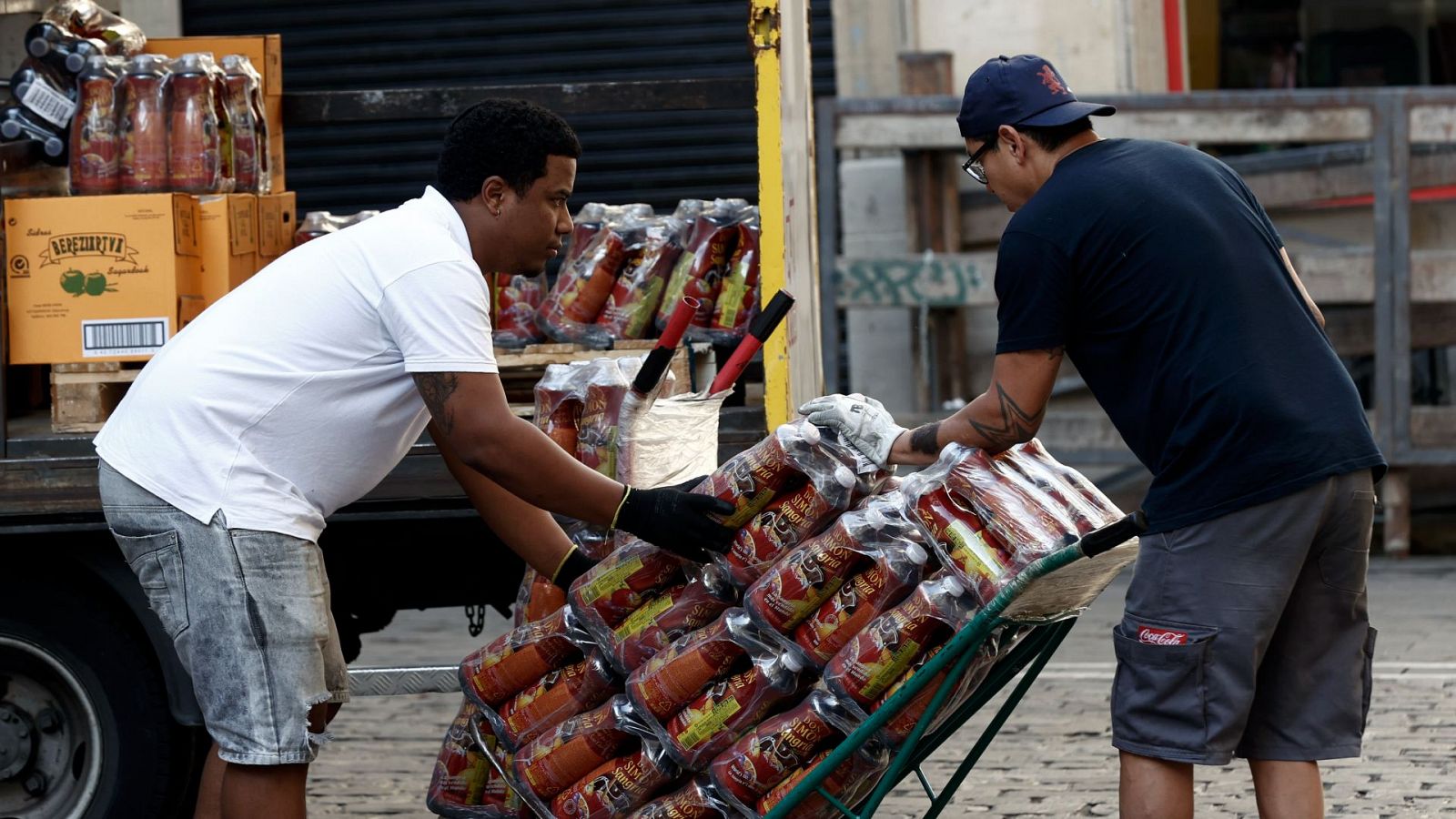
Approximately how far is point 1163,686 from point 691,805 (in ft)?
3.25

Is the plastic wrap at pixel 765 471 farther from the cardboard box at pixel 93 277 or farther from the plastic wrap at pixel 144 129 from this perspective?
the plastic wrap at pixel 144 129

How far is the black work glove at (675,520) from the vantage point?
367 centimetres

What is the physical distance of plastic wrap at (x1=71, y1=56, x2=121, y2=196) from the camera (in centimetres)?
508

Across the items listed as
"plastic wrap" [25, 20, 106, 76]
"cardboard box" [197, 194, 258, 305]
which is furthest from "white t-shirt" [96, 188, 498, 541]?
"plastic wrap" [25, 20, 106, 76]

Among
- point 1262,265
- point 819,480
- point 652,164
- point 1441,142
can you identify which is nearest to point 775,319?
point 819,480

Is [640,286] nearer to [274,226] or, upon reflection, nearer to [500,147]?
[274,226]

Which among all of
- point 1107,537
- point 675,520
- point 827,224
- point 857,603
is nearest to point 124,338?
point 675,520

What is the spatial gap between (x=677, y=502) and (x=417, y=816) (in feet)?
7.32

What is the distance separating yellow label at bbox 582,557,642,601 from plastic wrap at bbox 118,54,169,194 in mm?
2012

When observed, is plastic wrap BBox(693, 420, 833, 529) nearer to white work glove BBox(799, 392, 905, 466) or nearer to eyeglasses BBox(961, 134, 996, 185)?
white work glove BBox(799, 392, 905, 466)

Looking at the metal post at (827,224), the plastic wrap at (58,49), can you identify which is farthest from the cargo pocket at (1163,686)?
the metal post at (827,224)

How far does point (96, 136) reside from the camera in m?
5.11

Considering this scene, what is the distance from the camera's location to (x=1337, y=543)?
364cm

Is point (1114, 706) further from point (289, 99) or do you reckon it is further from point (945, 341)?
point (945, 341)
